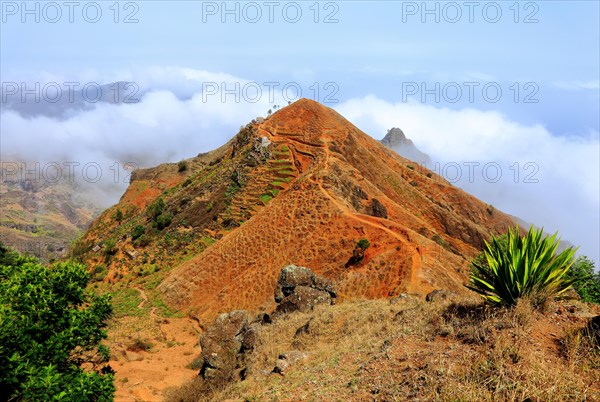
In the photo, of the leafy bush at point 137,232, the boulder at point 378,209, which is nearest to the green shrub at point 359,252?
the boulder at point 378,209

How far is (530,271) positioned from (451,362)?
8.77ft

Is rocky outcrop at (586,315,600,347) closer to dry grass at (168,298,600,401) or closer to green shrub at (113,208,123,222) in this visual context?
dry grass at (168,298,600,401)

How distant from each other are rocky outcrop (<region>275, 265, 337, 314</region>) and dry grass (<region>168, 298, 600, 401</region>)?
665 centimetres

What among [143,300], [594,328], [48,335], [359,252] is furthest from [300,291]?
[143,300]

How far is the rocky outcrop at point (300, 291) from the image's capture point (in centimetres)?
1859

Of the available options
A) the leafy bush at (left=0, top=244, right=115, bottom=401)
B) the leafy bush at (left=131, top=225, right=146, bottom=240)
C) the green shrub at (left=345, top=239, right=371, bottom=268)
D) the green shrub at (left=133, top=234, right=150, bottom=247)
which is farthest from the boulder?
the leafy bush at (left=0, top=244, right=115, bottom=401)

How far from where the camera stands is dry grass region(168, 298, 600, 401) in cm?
643

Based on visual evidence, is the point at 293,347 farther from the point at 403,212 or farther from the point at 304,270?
the point at 403,212

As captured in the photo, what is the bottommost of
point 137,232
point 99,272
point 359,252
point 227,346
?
point 99,272

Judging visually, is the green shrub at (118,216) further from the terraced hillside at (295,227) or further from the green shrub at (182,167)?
the green shrub at (182,167)

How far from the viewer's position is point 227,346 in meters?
15.9

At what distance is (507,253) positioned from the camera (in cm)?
903

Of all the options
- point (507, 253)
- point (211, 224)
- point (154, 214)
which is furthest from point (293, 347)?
point (154, 214)

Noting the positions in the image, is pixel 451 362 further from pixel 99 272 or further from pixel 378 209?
pixel 99 272
